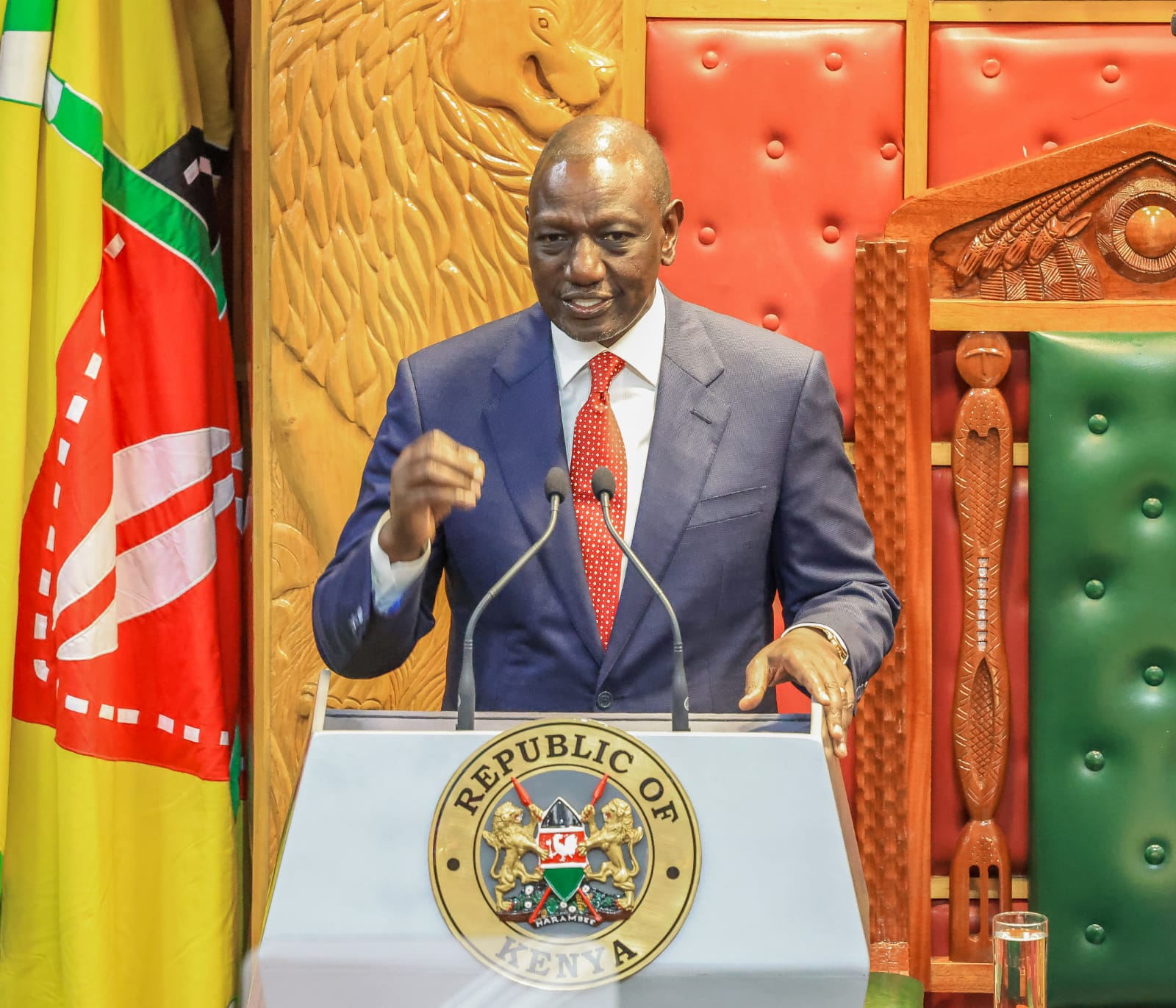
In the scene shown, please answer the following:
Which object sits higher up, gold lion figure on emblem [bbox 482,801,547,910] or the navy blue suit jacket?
the navy blue suit jacket

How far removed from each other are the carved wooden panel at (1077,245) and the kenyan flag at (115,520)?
1330mm

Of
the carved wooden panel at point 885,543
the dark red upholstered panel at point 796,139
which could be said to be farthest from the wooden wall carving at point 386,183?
the carved wooden panel at point 885,543

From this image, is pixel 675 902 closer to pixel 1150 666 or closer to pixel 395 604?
pixel 395 604

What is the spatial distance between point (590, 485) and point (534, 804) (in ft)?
1.91

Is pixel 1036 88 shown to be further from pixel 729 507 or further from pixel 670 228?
pixel 729 507

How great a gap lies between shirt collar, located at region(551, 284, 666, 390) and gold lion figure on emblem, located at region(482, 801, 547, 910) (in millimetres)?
742

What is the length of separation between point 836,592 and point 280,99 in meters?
1.42

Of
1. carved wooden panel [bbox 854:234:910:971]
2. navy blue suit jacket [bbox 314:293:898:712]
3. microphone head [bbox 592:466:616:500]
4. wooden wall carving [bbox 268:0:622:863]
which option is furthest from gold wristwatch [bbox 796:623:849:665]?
wooden wall carving [bbox 268:0:622:863]

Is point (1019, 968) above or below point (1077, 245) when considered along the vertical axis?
below

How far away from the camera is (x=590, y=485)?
5.24 feet

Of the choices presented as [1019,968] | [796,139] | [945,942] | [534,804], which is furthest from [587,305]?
[945,942]

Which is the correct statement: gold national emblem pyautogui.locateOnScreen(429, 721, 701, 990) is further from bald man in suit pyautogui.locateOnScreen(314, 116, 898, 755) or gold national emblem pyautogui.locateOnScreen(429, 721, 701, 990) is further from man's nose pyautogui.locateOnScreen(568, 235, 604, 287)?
man's nose pyautogui.locateOnScreen(568, 235, 604, 287)

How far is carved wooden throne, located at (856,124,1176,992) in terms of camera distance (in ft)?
8.25

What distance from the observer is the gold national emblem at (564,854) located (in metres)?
1.03
